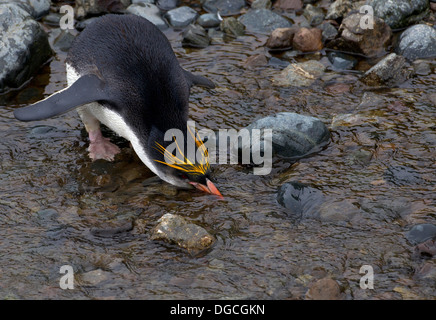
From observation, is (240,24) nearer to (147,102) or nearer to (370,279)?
(147,102)

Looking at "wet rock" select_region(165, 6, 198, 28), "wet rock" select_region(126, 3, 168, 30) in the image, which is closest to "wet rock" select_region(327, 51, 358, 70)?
"wet rock" select_region(165, 6, 198, 28)

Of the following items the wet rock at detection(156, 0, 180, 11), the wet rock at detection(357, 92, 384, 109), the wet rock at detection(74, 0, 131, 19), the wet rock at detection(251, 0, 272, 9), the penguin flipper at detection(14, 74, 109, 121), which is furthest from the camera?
the wet rock at detection(156, 0, 180, 11)

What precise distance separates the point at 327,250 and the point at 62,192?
8.25 feet

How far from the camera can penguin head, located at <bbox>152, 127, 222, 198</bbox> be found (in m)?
A: 5.39

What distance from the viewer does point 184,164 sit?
539cm

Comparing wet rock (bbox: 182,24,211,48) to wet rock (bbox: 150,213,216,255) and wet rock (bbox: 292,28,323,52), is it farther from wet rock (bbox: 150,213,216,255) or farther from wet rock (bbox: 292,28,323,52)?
wet rock (bbox: 150,213,216,255)

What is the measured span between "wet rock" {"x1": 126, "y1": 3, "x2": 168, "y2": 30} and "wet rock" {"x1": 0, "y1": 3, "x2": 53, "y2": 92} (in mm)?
1596

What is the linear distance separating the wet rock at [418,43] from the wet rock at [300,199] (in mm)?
3272

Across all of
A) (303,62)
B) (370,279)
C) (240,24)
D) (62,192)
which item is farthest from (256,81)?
(370,279)

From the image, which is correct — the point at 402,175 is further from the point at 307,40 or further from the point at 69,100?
the point at 69,100

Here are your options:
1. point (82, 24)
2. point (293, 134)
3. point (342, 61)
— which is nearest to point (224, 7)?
point (82, 24)

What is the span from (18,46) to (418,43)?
5007mm

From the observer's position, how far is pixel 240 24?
871 centimetres

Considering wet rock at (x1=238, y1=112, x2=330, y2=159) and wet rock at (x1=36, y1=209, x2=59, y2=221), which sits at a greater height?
wet rock at (x1=238, y1=112, x2=330, y2=159)
